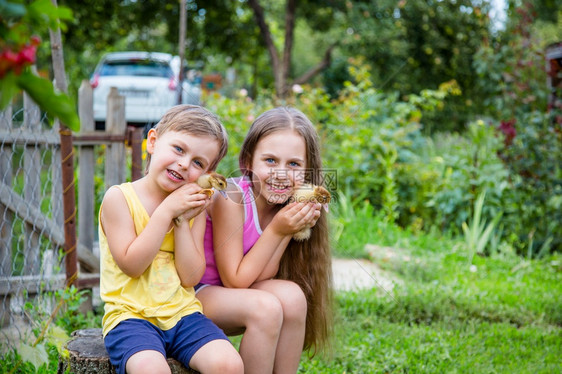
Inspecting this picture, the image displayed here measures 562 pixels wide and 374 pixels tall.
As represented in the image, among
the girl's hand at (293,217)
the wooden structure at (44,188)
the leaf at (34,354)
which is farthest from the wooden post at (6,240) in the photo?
the girl's hand at (293,217)

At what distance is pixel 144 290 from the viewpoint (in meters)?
1.85

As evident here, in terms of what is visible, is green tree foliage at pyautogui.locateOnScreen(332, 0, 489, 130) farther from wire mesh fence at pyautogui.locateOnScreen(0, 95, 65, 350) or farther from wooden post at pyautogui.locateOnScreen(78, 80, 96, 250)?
wire mesh fence at pyautogui.locateOnScreen(0, 95, 65, 350)

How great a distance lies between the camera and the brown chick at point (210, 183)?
5.96 ft

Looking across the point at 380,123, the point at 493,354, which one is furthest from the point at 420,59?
the point at 493,354

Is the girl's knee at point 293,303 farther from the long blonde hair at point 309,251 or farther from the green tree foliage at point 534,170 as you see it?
the green tree foliage at point 534,170

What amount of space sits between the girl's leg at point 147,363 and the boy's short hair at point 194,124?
64 centimetres

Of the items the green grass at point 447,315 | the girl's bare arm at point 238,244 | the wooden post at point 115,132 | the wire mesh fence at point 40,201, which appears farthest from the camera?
the wooden post at point 115,132

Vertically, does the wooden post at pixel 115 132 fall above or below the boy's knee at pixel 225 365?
above

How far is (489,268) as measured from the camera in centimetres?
454

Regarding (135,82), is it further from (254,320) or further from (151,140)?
(254,320)

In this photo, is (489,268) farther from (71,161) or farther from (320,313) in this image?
(71,161)

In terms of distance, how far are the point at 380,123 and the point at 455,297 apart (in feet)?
11.3

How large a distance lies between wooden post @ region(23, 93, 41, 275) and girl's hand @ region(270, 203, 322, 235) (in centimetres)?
159

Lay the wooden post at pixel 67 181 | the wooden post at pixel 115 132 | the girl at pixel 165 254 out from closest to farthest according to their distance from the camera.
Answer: the girl at pixel 165 254 < the wooden post at pixel 67 181 < the wooden post at pixel 115 132
